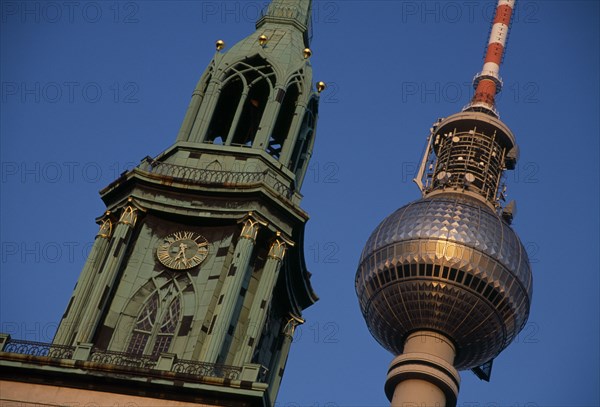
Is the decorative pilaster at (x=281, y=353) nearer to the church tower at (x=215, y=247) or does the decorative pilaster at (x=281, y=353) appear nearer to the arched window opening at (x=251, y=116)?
the church tower at (x=215, y=247)

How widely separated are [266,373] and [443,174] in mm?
62827

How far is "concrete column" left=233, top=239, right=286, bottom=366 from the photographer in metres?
68.0

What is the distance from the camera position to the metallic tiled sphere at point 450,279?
387 feet

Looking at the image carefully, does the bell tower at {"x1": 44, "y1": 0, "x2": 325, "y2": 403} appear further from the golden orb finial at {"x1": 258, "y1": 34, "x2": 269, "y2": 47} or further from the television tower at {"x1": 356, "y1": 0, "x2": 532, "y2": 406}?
the television tower at {"x1": 356, "y1": 0, "x2": 532, "y2": 406}

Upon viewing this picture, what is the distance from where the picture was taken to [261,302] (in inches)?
2763

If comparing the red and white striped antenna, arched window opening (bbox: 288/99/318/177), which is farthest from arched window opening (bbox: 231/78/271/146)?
the red and white striped antenna

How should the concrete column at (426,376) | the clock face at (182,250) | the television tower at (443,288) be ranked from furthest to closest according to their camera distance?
the television tower at (443,288)
the concrete column at (426,376)
the clock face at (182,250)

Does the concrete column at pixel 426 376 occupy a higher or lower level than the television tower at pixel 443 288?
lower

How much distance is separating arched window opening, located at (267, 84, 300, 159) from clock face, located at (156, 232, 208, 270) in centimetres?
969

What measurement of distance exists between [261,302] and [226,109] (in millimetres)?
16210

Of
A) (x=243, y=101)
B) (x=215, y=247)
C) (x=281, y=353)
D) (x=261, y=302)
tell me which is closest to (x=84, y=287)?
(x=215, y=247)

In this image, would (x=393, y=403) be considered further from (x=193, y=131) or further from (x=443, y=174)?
(x=193, y=131)

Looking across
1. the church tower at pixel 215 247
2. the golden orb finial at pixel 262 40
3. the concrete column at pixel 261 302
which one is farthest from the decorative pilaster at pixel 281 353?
the golden orb finial at pixel 262 40

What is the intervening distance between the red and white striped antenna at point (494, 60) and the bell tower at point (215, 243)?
6031 centimetres
